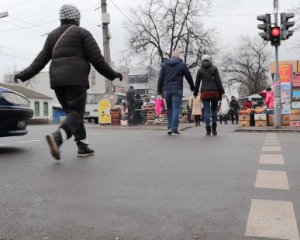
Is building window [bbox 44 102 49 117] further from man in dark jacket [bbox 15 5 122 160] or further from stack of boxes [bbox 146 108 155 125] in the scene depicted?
man in dark jacket [bbox 15 5 122 160]

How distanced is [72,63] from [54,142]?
1.14m

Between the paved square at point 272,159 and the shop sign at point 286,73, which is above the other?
the shop sign at point 286,73

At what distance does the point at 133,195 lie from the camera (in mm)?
4074

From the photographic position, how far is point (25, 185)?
4484 millimetres

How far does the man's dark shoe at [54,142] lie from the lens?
5.62m

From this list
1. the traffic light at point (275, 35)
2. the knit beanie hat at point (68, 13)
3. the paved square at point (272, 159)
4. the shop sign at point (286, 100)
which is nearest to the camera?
the paved square at point (272, 159)

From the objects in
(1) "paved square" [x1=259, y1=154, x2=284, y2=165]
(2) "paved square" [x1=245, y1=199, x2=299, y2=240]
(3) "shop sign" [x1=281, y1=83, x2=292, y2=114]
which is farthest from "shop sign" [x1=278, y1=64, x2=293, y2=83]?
(2) "paved square" [x1=245, y1=199, x2=299, y2=240]

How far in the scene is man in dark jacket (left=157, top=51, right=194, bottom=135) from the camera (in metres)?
11.0

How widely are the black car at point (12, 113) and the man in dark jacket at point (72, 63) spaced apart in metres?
1.01

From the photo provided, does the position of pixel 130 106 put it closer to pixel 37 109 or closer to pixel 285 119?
pixel 285 119

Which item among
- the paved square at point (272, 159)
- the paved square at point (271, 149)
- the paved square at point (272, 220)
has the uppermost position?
the paved square at point (271, 149)

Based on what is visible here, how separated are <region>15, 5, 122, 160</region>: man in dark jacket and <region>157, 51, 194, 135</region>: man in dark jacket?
15.4 feet

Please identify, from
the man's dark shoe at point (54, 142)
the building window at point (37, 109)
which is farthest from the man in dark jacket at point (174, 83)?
the building window at point (37, 109)

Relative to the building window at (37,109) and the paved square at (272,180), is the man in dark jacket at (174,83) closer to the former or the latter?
the paved square at (272,180)
